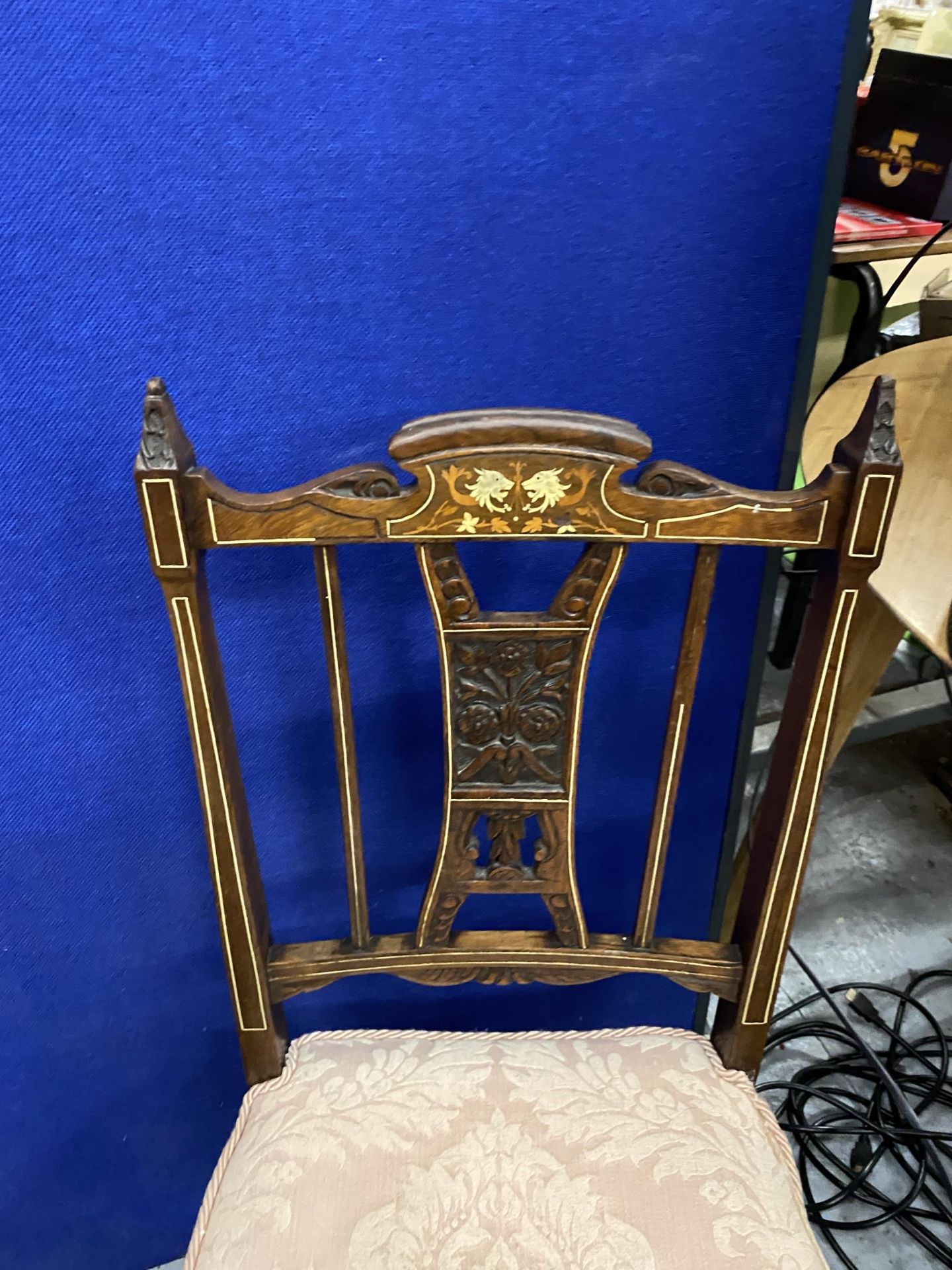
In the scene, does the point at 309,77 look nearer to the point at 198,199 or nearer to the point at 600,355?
the point at 198,199

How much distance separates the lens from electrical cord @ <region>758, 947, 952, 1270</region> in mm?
1187

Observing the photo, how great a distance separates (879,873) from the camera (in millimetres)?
1680

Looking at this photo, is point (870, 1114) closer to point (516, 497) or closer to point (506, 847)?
point (506, 847)

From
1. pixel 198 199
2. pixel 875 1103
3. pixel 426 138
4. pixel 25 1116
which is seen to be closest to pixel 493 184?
pixel 426 138

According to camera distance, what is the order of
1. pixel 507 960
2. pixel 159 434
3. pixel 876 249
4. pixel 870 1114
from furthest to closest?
pixel 870 1114 → pixel 876 249 → pixel 507 960 → pixel 159 434

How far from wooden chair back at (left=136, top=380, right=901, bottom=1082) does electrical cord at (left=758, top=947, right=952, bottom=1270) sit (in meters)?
0.57

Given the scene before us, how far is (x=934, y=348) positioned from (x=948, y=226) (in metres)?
0.16

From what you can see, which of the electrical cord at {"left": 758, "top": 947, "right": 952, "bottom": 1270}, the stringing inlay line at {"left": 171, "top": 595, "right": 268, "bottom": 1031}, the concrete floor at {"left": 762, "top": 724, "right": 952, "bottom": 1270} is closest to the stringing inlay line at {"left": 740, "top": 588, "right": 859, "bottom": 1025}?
the stringing inlay line at {"left": 171, "top": 595, "right": 268, "bottom": 1031}

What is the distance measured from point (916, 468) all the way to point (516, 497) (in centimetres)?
49

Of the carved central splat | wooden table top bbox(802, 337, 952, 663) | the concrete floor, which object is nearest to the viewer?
the carved central splat

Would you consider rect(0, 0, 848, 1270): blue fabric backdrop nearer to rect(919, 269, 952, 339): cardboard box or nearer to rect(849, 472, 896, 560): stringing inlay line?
rect(849, 472, 896, 560): stringing inlay line

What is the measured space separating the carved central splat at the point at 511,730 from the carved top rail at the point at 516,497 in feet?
0.11

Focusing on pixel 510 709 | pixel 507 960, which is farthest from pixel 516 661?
pixel 507 960

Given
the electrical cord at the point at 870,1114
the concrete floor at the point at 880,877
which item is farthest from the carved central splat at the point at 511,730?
the concrete floor at the point at 880,877
